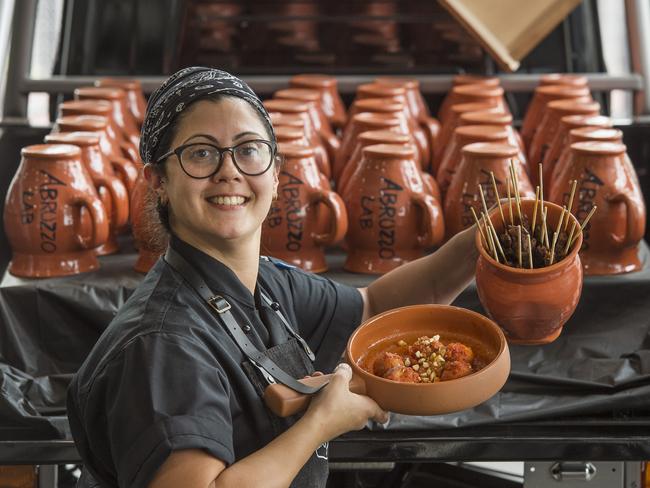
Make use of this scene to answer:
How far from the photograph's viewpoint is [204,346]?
1594mm

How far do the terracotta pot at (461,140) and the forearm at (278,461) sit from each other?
1308mm

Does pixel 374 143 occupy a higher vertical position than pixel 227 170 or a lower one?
lower

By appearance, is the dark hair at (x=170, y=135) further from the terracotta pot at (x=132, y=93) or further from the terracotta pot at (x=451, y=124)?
the terracotta pot at (x=132, y=93)

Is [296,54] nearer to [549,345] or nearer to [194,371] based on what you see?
[549,345]

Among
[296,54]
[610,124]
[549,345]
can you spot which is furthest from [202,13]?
[549,345]

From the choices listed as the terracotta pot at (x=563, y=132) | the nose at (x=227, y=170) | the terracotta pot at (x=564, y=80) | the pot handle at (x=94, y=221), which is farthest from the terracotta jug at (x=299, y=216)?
the terracotta pot at (x=564, y=80)

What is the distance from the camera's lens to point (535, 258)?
1837mm

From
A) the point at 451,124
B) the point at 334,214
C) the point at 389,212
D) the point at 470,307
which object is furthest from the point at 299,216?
the point at 451,124

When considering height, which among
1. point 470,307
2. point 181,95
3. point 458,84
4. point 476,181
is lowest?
point 470,307

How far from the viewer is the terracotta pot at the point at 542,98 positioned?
320cm

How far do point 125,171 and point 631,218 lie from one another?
3.95ft

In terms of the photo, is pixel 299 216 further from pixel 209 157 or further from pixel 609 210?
pixel 209 157

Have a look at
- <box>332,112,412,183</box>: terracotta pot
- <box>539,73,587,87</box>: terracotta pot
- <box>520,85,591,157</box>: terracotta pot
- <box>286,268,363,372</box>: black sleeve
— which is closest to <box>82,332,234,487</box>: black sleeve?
<box>286,268,363,372</box>: black sleeve

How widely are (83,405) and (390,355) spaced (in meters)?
0.47
